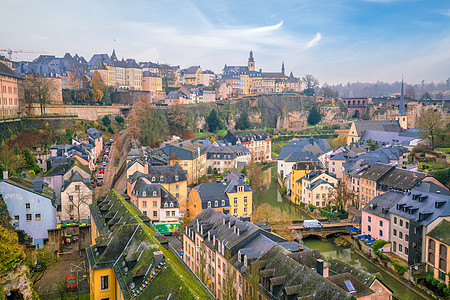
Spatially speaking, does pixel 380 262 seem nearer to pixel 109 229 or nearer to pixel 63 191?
pixel 109 229

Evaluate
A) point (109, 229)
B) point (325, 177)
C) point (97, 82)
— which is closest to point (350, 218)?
point (325, 177)

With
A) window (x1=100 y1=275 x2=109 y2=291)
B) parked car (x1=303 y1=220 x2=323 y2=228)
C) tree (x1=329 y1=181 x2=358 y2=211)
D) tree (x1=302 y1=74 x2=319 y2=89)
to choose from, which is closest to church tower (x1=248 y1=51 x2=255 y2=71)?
tree (x1=302 y1=74 x2=319 y2=89)

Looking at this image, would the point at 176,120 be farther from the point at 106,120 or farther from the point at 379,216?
the point at 379,216

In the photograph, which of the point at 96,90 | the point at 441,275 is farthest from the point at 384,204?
the point at 96,90

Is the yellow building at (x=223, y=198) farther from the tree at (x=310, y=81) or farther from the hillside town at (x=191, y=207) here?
the tree at (x=310, y=81)

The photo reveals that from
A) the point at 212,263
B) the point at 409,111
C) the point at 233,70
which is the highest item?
the point at 233,70
